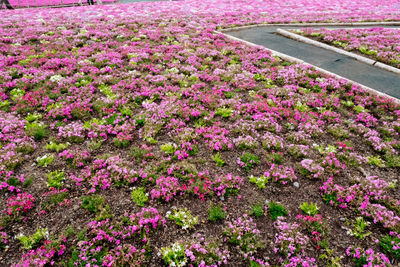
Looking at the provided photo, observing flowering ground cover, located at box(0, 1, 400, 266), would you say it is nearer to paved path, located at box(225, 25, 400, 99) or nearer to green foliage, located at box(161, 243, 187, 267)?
green foliage, located at box(161, 243, 187, 267)

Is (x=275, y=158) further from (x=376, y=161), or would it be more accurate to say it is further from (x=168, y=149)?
(x=168, y=149)

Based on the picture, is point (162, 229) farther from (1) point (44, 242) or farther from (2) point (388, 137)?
(2) point (388, 137)

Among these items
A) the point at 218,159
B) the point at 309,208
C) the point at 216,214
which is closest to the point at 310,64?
the point at 218,159

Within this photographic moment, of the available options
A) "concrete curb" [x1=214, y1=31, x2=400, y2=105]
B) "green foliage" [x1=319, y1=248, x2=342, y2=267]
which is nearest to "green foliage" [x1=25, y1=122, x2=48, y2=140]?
"green foliage" [x1=319, y1=248, x2=342, y2=267]

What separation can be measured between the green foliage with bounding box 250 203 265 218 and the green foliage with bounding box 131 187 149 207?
3.56m

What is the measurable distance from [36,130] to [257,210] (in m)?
9.80

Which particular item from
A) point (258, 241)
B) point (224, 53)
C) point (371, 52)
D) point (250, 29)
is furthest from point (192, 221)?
point (250, 29)

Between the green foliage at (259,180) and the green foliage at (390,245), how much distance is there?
3620 mm

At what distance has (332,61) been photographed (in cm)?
1772

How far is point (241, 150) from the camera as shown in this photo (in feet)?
32.3

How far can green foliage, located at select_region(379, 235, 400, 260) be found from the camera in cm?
625

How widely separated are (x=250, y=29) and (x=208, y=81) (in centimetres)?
1497

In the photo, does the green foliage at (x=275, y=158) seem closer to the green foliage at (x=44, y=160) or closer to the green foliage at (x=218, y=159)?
the green foliage at (x=218, y=159)

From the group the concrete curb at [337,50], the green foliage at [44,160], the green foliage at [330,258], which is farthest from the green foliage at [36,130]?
the concrete curb at [337,50]
